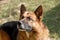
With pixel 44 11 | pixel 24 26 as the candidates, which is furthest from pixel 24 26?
pixel 44 11

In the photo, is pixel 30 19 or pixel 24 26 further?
pixel 30 19

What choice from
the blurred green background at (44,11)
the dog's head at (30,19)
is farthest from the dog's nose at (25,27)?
the blurred green background at (44,11)

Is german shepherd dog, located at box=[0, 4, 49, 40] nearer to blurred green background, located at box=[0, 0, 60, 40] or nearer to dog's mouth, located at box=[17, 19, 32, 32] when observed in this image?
dog's mouth, located at box=[17, 19, 32, 32]

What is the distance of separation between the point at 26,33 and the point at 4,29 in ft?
3.57

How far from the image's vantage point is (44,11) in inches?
396

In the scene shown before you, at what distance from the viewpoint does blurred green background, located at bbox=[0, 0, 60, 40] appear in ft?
28.5

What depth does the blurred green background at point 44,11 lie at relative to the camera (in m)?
8.67

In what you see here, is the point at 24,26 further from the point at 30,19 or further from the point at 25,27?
the point at 30,19

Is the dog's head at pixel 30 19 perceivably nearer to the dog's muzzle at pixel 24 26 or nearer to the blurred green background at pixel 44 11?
the dog's muzzle at pixel 24 26

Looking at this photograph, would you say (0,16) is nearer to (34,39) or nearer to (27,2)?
(27,2)

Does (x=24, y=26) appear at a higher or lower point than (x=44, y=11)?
higher

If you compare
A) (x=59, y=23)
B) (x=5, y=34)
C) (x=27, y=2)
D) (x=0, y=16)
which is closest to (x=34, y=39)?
(x=5, y=34)

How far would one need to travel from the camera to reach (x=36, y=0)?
1114 centimetres

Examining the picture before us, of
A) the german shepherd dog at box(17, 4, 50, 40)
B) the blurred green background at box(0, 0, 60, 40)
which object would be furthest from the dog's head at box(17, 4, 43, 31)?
the blurred green background at box(0, 0, 60, 40)
